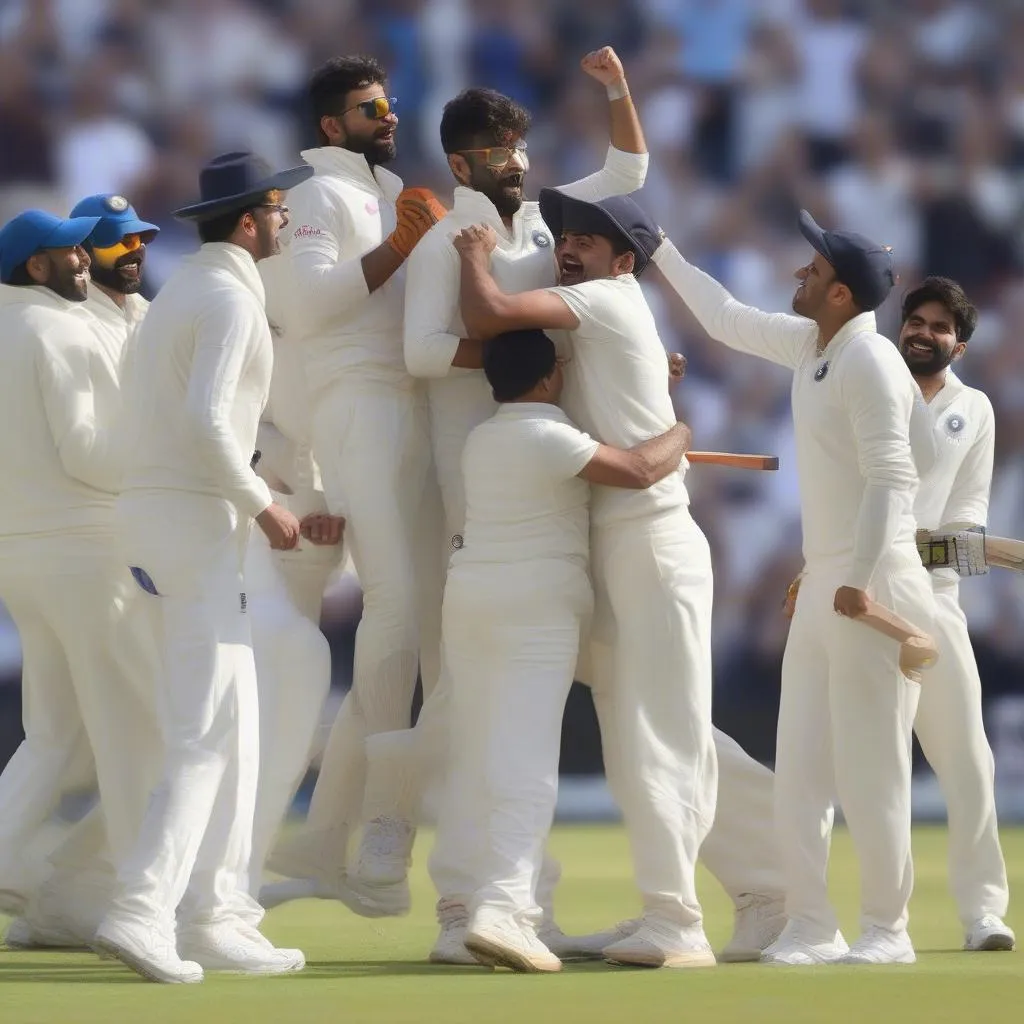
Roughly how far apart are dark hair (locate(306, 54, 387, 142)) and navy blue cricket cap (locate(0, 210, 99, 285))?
796 mm

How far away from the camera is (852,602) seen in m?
5.71

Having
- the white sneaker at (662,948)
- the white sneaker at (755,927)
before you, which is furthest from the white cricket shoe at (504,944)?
the white sneaker at (755,927)

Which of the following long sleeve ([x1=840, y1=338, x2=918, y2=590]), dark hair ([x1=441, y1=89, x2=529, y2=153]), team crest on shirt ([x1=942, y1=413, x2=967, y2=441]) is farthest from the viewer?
team crest on shirt ([x1=942, y1=413, x2=967, y2=441])

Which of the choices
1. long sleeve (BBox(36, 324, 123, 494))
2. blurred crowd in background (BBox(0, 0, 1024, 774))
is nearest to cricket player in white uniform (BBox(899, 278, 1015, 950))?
long sleeve (BBox(36, 324, 123, 494))

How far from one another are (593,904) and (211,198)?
117 inches

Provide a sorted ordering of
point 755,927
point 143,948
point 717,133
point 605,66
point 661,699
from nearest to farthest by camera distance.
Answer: point 143,948
point 661,699
point 755,927
point 605,66
point 717,133

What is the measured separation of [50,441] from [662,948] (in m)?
2.07

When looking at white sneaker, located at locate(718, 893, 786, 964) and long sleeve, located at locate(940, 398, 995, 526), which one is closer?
white sneaker, located at locate(718, 893, 786, 964)

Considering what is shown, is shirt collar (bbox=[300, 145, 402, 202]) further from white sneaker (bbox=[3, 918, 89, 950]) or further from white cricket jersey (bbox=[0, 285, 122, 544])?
white sneaker (bbox=[3, 918, 89, 950])

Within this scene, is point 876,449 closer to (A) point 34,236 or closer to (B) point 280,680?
(B) point 280,680

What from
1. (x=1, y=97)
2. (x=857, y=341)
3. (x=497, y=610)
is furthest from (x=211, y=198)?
(x=1, y=97)

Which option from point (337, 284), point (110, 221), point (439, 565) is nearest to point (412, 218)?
point (337, 284)

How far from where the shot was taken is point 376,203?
6.58 meters

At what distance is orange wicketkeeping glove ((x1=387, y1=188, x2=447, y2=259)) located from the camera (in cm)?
626
